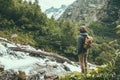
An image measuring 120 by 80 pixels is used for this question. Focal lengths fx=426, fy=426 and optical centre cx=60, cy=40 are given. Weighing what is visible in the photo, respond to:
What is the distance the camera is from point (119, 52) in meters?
16.2

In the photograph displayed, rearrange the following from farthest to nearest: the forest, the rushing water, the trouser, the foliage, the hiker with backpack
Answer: the forest < the rushing water < the trouser < the hiker with backpack < the foliage

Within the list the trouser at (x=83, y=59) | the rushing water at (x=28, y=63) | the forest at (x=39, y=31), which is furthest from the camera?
the forest at (x=39, y=31)

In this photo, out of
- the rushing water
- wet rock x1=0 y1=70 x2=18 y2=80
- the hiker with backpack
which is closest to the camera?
the hiker with backpack

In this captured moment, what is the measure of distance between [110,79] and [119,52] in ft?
4.44

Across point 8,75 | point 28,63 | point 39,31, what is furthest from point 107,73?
point 39,31

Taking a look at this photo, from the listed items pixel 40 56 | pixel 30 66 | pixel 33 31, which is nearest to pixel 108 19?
pixel 33 31

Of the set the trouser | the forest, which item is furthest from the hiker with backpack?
the forest

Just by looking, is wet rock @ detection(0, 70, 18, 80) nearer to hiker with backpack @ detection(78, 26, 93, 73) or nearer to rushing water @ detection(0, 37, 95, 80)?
rushing water @ detection(0, 37, 95, 80)

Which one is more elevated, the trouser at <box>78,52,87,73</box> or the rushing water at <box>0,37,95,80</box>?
the rushing water at <box>0,37,95,80</box>

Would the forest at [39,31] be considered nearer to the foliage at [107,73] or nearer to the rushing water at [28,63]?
the rushing water at [28,63]

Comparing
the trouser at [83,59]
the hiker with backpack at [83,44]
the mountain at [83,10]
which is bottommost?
the trouser at [83,59]

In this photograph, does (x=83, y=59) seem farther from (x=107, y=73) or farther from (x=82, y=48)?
(x=107, y=73)

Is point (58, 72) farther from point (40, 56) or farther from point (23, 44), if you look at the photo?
point (23, 44)

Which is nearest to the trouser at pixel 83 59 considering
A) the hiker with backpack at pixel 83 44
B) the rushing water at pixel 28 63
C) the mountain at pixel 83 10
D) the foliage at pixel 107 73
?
the hiker with backpack at pixel 83 44
